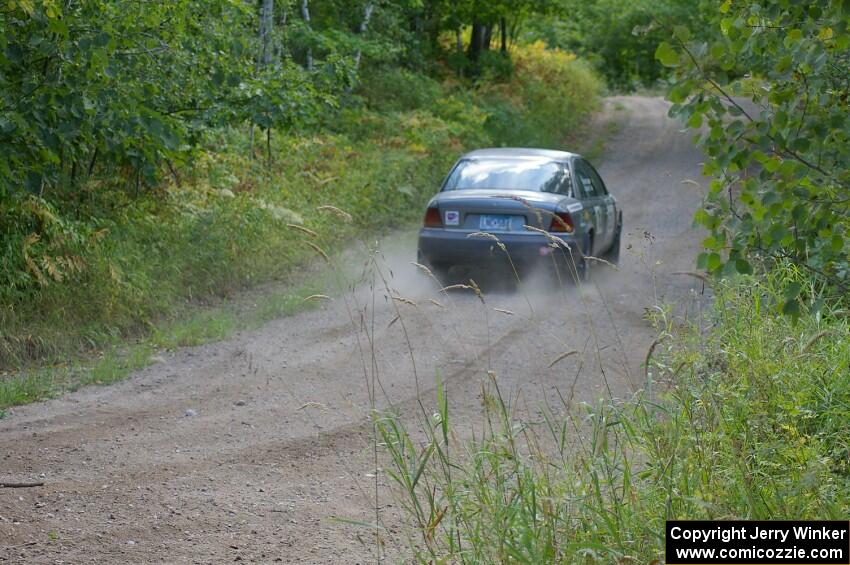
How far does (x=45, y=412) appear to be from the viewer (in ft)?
24.4

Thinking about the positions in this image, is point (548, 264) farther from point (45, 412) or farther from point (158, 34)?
point (45, 412)

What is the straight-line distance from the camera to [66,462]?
6238mm

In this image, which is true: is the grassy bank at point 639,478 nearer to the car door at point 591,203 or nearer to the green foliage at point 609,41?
the car door at point 591,203

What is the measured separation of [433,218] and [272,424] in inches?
204

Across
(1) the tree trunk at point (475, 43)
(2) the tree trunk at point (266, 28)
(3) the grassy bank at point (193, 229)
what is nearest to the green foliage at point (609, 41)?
(1) the tree trunk at point (475, 43)

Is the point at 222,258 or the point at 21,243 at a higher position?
the point at 21,243

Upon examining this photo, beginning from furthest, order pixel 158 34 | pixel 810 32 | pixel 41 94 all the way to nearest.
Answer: pixel 158 34, pixel 41 94, pixel 810 32

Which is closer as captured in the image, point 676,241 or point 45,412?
point 45,412

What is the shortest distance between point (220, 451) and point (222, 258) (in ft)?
19.4

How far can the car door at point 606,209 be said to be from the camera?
1323 cm

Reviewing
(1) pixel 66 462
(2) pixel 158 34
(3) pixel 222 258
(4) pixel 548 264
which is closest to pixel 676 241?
(4) pixel 548 264

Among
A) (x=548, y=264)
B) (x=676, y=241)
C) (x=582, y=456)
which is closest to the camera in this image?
(x=582, y=456)

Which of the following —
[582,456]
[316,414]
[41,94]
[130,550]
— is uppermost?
[41,94]

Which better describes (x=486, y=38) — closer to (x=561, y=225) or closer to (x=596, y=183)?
(x=596, y=183)
